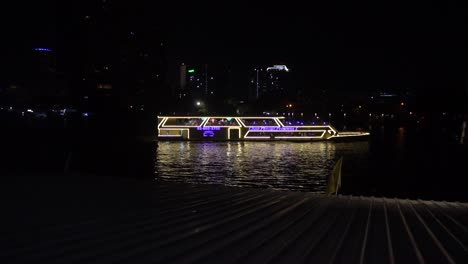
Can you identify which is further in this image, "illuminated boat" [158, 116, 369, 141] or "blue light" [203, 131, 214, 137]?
"blue light" [203, 131, 214, 137]

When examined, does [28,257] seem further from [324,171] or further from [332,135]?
[332,135]

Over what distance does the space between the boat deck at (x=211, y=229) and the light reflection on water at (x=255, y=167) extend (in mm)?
11392

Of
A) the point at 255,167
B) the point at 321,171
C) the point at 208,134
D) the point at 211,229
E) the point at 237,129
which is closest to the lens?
the point at 211,229

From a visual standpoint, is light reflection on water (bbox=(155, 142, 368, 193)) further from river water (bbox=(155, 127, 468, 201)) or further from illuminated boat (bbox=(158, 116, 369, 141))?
illuminated boat (bbox=(158, 116, 369, 141))

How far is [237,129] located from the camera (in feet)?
183

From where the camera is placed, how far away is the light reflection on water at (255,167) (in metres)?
23.6

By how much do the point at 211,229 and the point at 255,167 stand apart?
22.4 metres

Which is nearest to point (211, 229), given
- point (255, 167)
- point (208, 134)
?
point (255, 167)

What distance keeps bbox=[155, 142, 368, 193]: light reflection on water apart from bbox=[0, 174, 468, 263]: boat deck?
11392 mm

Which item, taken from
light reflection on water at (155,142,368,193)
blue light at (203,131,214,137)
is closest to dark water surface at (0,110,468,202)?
light reflection on water at (155,142,368,193)

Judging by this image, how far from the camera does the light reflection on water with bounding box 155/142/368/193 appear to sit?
23625 millimetres

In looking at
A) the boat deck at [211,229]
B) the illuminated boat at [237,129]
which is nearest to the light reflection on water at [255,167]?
the boat deck at [211,229]

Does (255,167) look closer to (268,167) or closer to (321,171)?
(268,167)

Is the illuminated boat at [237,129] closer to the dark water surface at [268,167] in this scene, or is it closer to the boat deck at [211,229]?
the dark water surface at [268,167]
